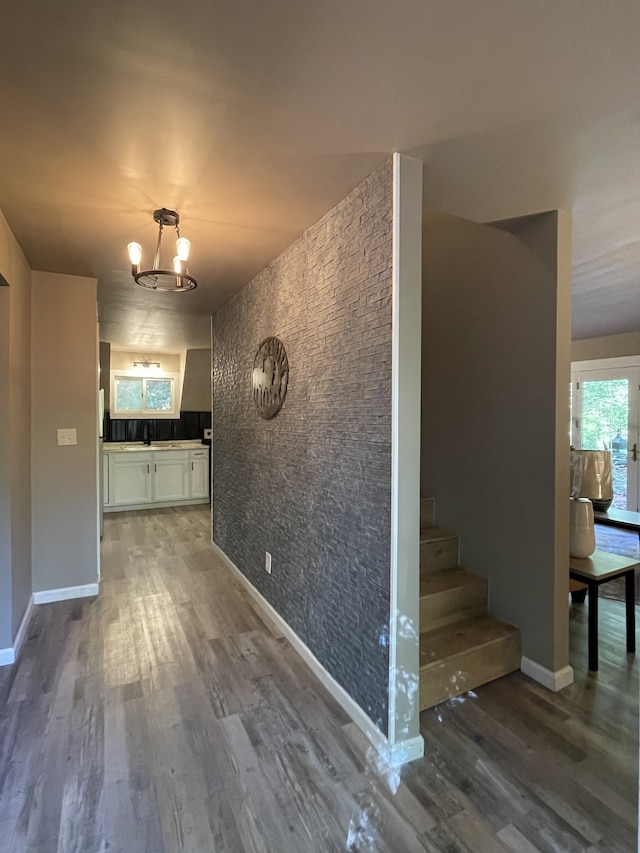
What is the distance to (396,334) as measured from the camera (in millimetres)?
1651

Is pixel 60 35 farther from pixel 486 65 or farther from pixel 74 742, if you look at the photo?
pixel 74 742

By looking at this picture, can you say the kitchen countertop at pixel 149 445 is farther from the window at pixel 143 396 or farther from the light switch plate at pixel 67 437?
the light switch plate at pixel 67 437

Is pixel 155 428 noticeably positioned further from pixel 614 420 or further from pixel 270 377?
pixel 614 420

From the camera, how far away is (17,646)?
8.14 ft

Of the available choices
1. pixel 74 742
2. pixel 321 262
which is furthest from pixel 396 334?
pixel 74 742

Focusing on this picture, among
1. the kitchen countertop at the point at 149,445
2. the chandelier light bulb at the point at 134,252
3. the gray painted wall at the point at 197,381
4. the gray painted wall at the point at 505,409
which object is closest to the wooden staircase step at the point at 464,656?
the gray painted wall at the point at 505,409

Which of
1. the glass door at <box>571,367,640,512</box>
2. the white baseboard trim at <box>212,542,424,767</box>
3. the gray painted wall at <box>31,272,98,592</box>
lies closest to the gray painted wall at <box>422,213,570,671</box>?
the white baseboard trim at <box>212,542,424,767</box>

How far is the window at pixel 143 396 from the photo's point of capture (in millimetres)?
6736

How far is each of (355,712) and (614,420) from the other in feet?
18.2

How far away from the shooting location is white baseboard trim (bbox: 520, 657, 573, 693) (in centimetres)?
214

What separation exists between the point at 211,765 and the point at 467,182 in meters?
2.57

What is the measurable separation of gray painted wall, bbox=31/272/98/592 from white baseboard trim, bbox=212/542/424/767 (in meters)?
1.57

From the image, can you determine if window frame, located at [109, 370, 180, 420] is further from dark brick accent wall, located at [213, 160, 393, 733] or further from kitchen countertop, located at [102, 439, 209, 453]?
dark brick accent wall, located at [213, 160, 393, 733]

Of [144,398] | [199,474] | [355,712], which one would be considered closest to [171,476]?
[199,474]
